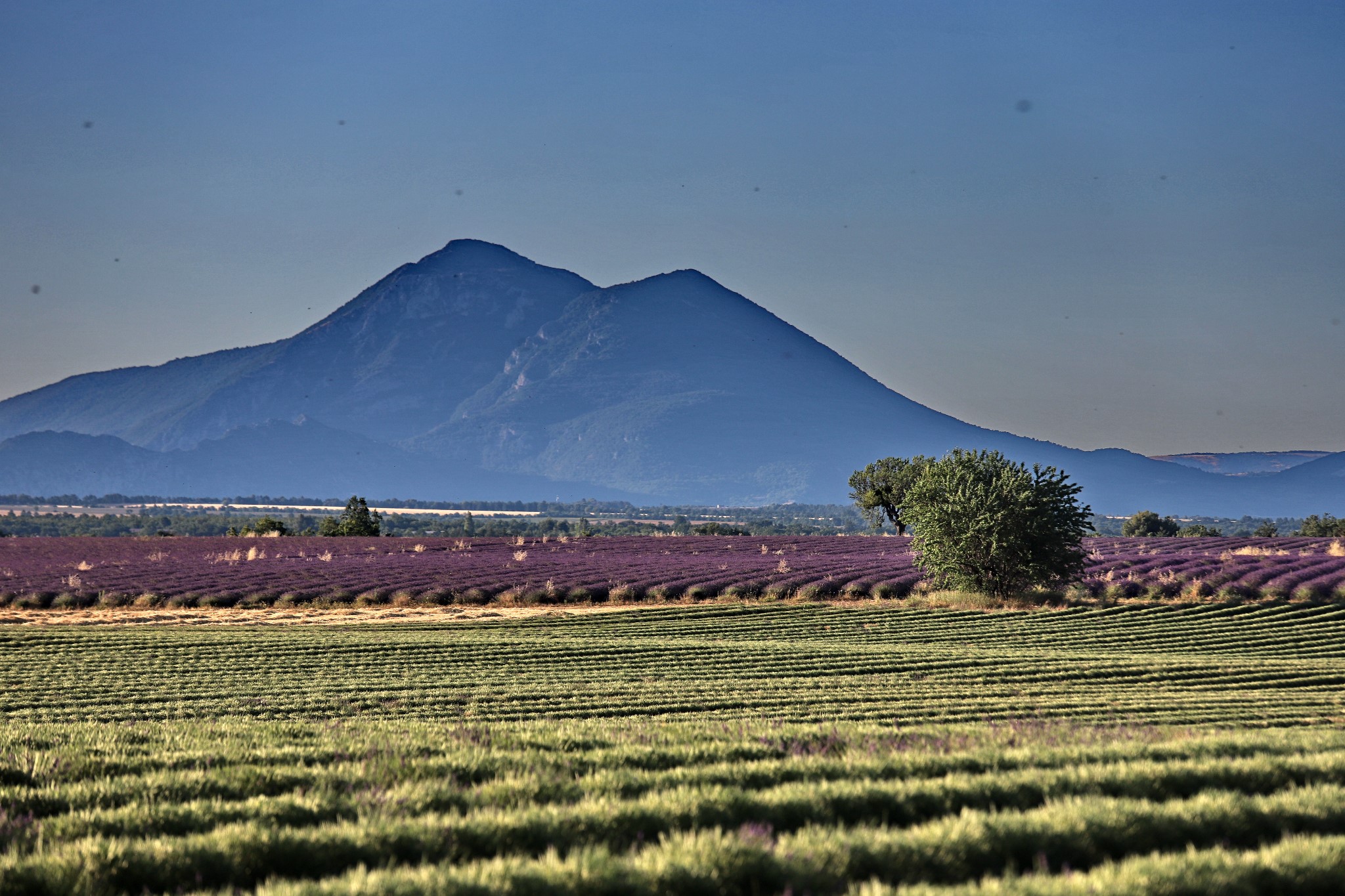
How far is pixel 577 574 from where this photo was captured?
52281 mm

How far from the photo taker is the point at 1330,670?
77.3ft

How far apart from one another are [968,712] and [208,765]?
35.1 ft

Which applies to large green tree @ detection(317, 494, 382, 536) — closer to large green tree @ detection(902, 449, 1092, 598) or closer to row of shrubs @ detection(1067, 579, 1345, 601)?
large green tree @ detection(902, 449, 1092, 598)

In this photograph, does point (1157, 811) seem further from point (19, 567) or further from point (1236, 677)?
point (19, 567)

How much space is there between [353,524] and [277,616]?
49530 mm

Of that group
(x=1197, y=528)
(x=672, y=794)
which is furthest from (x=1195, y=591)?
(x=1197, y=528)

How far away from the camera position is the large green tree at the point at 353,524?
92.9 m

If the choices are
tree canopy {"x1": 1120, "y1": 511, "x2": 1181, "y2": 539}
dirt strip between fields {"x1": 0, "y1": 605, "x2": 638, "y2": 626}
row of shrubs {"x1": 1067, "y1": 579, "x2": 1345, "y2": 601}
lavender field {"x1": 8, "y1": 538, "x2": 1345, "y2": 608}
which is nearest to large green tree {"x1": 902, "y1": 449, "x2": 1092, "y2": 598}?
row of shrubs {"x1": 1067, "y1": 579, "x2": 1345, "y2": 601}

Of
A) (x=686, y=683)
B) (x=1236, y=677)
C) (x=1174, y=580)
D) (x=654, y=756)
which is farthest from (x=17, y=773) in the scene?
(x=1174, y=580)

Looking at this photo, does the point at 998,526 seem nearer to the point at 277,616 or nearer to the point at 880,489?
the point at 277,616

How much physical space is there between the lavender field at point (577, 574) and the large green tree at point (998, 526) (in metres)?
2.29

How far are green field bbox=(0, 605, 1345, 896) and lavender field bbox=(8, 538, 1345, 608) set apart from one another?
91.9ft

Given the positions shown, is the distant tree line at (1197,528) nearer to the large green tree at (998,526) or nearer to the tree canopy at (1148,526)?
the tree canopy at (1148,526)

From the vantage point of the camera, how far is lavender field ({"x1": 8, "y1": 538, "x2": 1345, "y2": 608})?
45.6m
